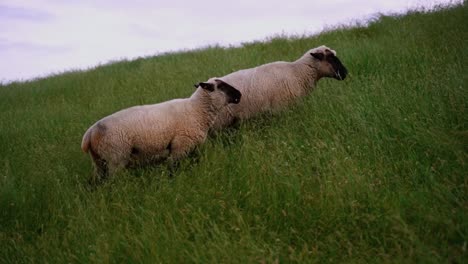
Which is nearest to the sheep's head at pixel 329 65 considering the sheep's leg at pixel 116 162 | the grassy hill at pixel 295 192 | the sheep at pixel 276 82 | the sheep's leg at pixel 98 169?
the sheep at pixel 276 82

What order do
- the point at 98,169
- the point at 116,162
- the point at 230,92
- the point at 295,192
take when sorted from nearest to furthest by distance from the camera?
the point at 295,192, the point at 116,162, the point at 98,169, the point at 230,92

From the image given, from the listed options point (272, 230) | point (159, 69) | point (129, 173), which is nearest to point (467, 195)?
point (272, 230)

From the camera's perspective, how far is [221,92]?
571 cm

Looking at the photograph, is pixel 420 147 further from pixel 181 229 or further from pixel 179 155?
pixel 179 155

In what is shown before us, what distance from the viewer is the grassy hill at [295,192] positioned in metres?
2.80

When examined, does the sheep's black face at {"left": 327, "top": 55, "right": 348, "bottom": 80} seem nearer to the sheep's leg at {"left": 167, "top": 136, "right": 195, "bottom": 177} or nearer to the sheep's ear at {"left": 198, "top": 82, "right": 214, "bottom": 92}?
the sheep's ear at {"left": 198, "top": 82, "right": 214, "bottom": 92}

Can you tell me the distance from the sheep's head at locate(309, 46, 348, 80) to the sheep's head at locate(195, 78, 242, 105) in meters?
1.71

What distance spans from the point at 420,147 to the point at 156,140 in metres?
2.97

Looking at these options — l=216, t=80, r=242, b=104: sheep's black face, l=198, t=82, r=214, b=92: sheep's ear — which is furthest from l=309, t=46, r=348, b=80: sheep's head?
l=198, t=82, r=214, b=92: sheep's ear

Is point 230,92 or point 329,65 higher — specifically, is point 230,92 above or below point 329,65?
below

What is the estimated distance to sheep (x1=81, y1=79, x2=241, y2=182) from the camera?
15.5ft

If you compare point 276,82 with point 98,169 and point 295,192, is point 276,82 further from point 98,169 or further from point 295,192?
point 295,192

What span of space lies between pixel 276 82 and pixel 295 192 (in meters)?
3.03

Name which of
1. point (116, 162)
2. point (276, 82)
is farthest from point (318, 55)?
point (116, 162)
